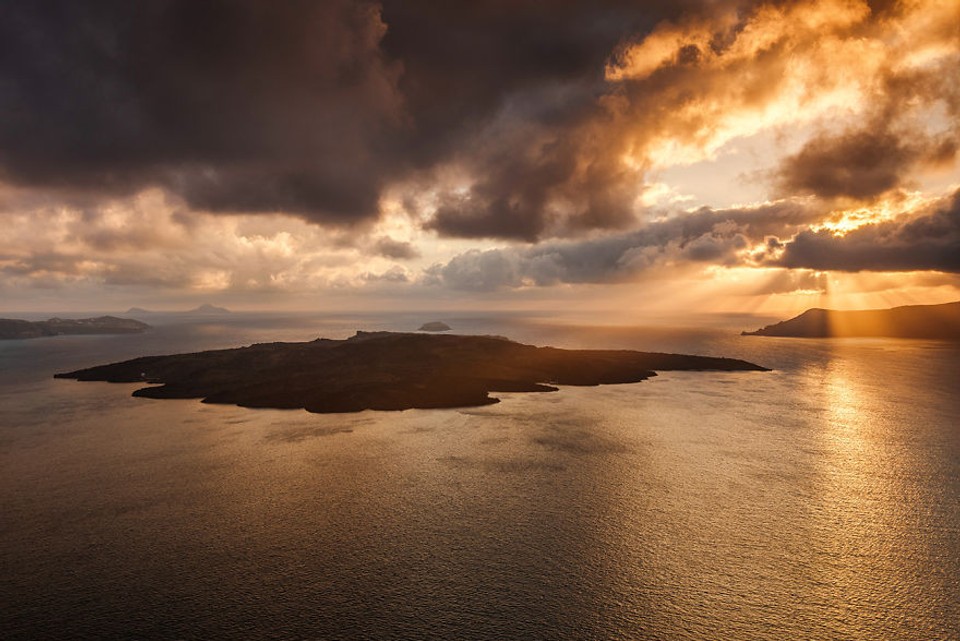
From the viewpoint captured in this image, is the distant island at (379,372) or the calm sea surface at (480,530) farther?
the distant island at (379,372)

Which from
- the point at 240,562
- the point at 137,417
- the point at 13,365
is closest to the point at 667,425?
Result: the point at 240,562

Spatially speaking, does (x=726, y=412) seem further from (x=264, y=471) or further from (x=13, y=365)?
(x=13, y=365)

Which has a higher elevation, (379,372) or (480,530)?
(379,372)

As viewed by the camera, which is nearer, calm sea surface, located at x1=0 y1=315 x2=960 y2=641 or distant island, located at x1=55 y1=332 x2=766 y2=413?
calm sea surface, located at x1=0 y1=315 x2=960 y2=641

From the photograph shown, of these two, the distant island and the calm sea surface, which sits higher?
the distant island

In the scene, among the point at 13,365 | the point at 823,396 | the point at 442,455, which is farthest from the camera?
the point at 13,365
